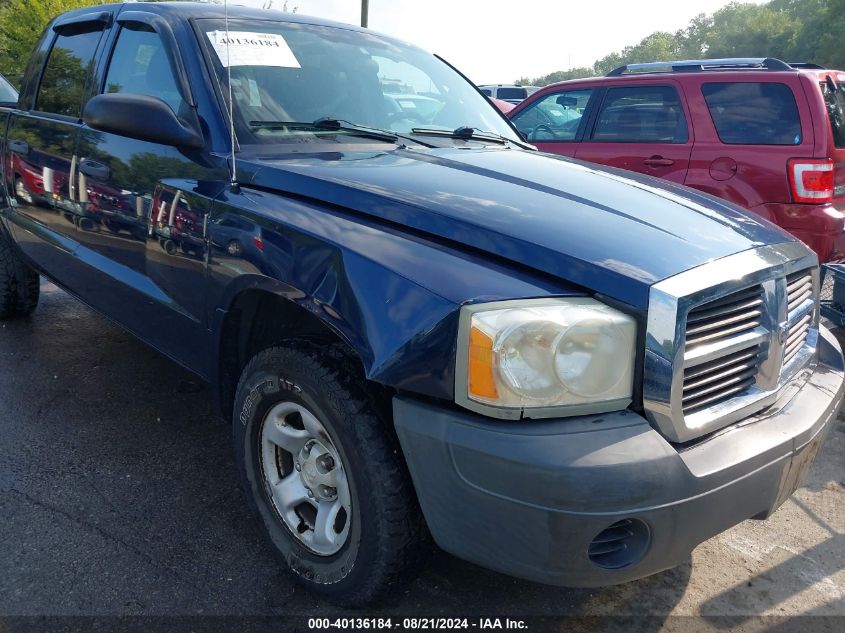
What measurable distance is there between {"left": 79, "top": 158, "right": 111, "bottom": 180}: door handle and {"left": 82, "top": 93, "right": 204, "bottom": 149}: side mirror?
0.51 meters

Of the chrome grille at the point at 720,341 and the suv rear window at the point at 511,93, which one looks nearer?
the chrome grille at the point at 720,341

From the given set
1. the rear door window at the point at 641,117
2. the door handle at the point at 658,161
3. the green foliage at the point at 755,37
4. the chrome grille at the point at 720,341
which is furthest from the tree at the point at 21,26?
the green foliage at the point at 755,37

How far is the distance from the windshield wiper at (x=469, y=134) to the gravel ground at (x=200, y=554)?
1.66m

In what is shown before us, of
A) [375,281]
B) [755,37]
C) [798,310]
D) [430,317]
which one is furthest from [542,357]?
[755,37]

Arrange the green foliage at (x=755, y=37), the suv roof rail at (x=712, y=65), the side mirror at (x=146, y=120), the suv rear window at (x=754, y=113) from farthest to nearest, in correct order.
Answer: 1. the green foliage at (x=755, y=37)
2. the suv roof rail at (x=712, y=65)
3. the suv rear window at (x=754, y=113)
4. the side mirror at (x=146, y=120)

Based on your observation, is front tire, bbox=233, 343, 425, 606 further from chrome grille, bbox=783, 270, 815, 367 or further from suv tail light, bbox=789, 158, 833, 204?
suv tail light, bbox=789, 158, 833, 204

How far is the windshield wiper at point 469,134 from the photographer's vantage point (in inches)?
124

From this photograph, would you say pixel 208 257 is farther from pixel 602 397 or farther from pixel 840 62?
pixel 840 62

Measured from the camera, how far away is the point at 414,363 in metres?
1.81

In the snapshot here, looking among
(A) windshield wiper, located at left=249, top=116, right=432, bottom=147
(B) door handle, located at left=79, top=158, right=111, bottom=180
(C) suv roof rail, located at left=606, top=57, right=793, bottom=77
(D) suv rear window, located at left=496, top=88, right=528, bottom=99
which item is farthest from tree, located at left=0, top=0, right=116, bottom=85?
(A) windshield wiper, located at left=249, top=116, right=432, bottom=147

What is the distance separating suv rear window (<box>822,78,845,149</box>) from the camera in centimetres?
521

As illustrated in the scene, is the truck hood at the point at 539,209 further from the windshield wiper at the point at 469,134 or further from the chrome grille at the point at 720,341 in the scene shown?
the windshield wiper at the point at 469,134

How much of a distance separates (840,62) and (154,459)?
1975 inches

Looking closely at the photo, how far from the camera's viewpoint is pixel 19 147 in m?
3.96
